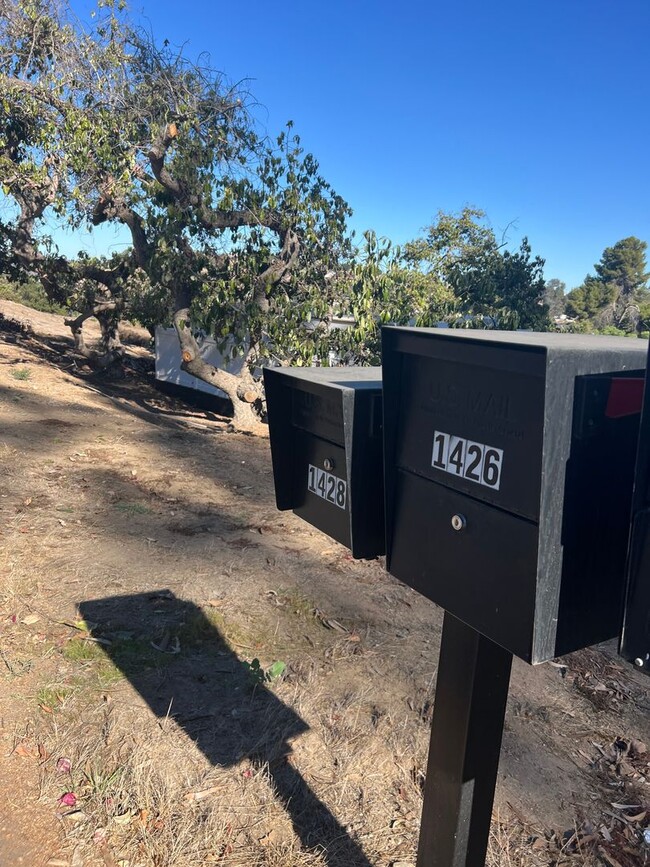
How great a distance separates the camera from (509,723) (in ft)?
9.60

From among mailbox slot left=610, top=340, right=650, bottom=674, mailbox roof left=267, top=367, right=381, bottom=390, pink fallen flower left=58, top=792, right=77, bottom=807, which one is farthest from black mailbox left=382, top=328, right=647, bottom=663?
pink fallen flower left=58, top=792, right=77, bottom=807

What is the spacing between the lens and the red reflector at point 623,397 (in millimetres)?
1029

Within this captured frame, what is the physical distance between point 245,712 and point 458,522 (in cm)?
210

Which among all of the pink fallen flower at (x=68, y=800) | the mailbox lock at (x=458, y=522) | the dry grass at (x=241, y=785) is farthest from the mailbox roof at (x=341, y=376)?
the pink fallen flower at (x=68, y=800)

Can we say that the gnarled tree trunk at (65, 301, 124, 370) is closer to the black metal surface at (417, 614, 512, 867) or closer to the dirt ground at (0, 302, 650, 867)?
the dirt ground at (0, 302, 650, 867)

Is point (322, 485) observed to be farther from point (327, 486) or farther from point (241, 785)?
point (241, 785)

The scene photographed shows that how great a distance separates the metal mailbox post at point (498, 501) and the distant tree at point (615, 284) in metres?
34.2

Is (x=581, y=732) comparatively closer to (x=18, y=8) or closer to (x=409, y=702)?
(x=409, y=702)

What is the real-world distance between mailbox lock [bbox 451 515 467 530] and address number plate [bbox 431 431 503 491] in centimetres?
8

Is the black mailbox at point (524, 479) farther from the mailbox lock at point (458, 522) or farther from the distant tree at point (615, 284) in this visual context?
the distant tree at point (615, 284)

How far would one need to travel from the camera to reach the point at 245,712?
2.86m

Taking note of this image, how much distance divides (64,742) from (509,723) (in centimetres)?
199

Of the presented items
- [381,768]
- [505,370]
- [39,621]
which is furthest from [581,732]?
[39,621]

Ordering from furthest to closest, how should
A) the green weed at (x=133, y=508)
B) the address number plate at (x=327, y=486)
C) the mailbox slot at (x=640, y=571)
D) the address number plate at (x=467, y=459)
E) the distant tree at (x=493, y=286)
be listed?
1. the distant tree at (x=493, y=286)
2. the green weed at (x=133, y=508)
3. the address number plate at (x=327, y=486)
4. the address number plate at (x=467, y=459)
5. the mailbox slot at (x=640, y=571)
